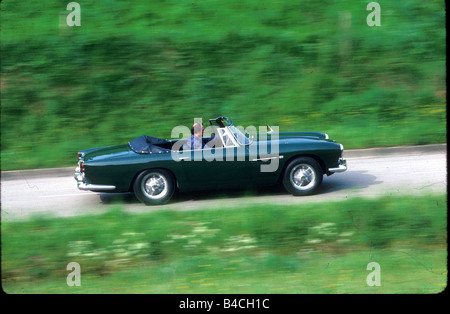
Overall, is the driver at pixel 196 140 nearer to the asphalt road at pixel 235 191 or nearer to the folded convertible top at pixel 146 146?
the folded convertible top at pixel 146 146

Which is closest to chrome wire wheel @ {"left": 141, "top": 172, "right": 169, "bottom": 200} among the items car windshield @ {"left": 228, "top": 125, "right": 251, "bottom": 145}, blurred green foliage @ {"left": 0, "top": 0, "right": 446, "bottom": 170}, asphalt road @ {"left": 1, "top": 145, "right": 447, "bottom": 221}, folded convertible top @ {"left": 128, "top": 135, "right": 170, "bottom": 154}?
asphalt road @ {"left": 1, "top": 145, "right": 447, "bottom": 221}

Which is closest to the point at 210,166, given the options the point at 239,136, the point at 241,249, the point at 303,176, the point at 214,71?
the point at 239,136

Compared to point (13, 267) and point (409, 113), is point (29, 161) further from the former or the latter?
point (409, 113)

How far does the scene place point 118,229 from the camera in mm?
7316

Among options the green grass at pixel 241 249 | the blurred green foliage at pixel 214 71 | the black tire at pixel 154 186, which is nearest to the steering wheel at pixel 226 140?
the black tire at pixel 154 186

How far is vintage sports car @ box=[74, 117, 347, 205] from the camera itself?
346 inches

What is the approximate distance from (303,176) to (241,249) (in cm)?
273

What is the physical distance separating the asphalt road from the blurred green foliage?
3.05 ft

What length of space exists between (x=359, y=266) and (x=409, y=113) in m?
8.74

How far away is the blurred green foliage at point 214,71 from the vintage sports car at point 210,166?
378cm

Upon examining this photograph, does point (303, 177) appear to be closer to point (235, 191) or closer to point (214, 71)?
point (235, 191)

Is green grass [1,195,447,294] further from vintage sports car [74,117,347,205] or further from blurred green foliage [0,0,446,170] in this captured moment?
blurred green foliage [0,0,446,170]

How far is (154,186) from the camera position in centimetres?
896

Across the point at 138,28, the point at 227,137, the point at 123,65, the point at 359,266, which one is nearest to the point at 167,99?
the point at 123,65
